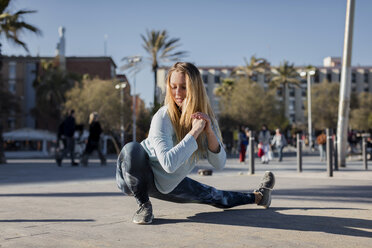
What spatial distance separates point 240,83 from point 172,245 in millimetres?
46156

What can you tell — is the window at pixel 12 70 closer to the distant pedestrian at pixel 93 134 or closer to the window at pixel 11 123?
the window at pixel 11 123

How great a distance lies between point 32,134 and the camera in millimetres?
33500

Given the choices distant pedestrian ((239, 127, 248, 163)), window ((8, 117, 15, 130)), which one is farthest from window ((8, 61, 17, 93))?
distant pedestrian ((239, 127, 248, 163))

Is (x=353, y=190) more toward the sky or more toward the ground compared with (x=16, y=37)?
more toward the ground

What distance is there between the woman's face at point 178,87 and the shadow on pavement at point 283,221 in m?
1.02

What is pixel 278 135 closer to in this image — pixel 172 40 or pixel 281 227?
pixel 281 227

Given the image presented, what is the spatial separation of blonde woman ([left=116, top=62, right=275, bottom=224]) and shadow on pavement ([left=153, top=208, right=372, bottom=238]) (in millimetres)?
402

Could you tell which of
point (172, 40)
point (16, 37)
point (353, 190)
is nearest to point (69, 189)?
point (353, 190)

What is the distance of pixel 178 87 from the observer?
342 centimetres

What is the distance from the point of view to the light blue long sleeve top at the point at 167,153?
10.4ft

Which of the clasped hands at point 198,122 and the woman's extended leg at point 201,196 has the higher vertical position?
the clasped hands at point 198,122

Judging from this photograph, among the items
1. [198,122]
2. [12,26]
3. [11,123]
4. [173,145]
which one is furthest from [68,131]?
[11,123]

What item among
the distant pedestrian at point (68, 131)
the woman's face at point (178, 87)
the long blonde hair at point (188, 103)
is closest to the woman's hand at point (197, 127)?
the long blonde hair at point (188, 103)

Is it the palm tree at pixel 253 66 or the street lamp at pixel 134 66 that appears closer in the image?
the street lamp at pixel 134 66
